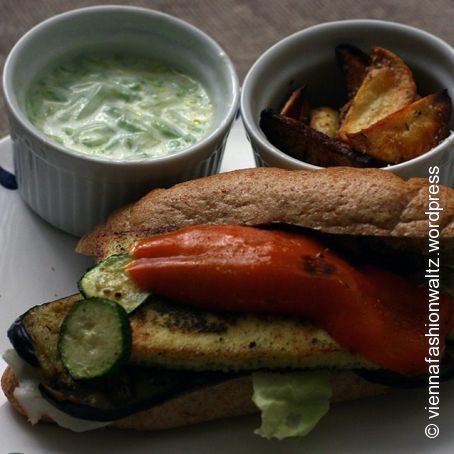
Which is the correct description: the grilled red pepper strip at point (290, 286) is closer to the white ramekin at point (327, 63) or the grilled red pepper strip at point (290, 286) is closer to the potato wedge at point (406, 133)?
the potato wedge at point (406, 133)

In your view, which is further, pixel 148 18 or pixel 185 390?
pixel 148 18

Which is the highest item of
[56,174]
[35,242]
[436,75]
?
[436,75]

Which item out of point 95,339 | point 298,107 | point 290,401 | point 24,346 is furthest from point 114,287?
point 298,107

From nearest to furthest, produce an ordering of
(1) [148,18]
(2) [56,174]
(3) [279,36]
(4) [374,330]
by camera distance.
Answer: (4) [374,330]
(2) [56,174]
(1) [148,18]
(3) [279,36]

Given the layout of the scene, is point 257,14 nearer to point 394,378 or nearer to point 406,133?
point 406,133

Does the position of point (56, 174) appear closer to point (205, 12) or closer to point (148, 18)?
point (148, 18)

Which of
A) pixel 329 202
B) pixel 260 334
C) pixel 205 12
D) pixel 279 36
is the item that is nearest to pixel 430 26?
pixel 279 36

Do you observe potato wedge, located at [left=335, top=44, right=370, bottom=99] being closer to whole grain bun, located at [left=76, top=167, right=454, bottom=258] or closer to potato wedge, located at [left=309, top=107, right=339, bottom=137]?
potato wedge, located at [left=309, top=107, right=339, bottom=137]
